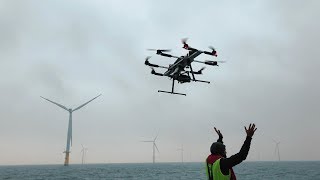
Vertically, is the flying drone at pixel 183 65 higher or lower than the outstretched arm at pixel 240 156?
higher

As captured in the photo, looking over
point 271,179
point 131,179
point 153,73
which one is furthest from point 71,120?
point 153,73

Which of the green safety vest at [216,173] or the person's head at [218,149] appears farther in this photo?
the person's head at [218,149]

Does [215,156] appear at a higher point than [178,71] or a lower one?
lower

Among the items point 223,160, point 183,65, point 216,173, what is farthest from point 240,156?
point 183,65

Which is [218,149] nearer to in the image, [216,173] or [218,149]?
[218,149]

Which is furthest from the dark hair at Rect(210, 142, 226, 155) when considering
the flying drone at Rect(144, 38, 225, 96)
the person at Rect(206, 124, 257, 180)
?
the flying drone at Rect(144, 38, 225, 96)

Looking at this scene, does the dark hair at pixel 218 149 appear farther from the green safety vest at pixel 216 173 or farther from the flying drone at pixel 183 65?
the flying drone at pixel 183 65

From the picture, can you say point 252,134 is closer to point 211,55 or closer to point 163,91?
point 163,91

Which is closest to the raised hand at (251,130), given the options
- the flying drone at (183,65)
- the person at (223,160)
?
the person at (223,160)
